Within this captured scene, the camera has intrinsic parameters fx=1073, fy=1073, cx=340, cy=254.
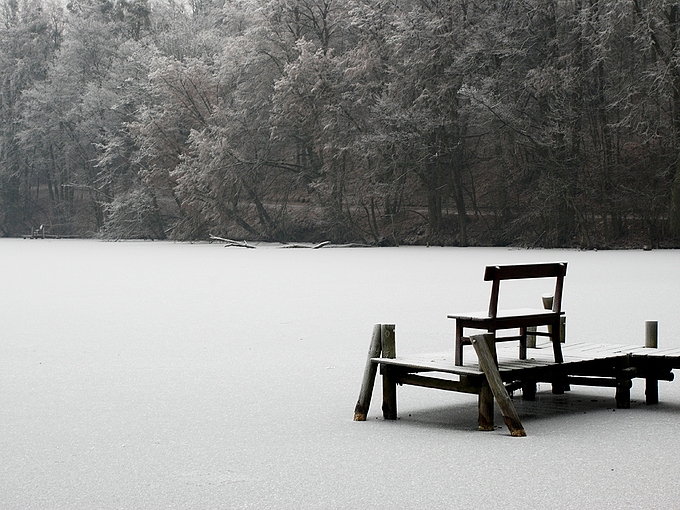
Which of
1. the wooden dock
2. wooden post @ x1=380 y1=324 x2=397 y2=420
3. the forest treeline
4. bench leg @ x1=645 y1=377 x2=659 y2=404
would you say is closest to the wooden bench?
the wooden dock

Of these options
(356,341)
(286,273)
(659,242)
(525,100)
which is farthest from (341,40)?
(356,341)

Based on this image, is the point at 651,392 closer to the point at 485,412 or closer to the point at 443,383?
the point at 485,412

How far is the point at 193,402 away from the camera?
8.01m

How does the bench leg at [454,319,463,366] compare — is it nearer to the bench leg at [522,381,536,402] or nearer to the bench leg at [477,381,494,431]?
the bench leg at [477,381,494,431]

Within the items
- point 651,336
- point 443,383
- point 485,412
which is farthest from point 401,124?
point 485,412

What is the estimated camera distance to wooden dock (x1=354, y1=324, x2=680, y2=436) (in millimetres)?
6672

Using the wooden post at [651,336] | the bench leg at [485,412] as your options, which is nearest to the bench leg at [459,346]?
the bench leg at [485,412]

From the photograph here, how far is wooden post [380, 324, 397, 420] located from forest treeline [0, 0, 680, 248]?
2794cm

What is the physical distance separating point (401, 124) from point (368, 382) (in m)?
32.8

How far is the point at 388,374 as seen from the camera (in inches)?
284

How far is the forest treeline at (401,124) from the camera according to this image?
35719 mm

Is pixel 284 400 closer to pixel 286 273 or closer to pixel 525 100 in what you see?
pixel 286 273

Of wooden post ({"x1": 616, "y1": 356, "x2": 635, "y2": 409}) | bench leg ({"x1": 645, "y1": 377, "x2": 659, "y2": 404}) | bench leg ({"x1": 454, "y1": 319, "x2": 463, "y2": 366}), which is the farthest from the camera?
bench leg ({"x1": 645, "y1": 377, "x2": 659, "y2": 404})

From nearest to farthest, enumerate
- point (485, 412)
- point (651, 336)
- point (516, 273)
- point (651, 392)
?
1. point (485, 412)
2. point (516, 273)
3. point (651, 392)
4. point (651, 336)
